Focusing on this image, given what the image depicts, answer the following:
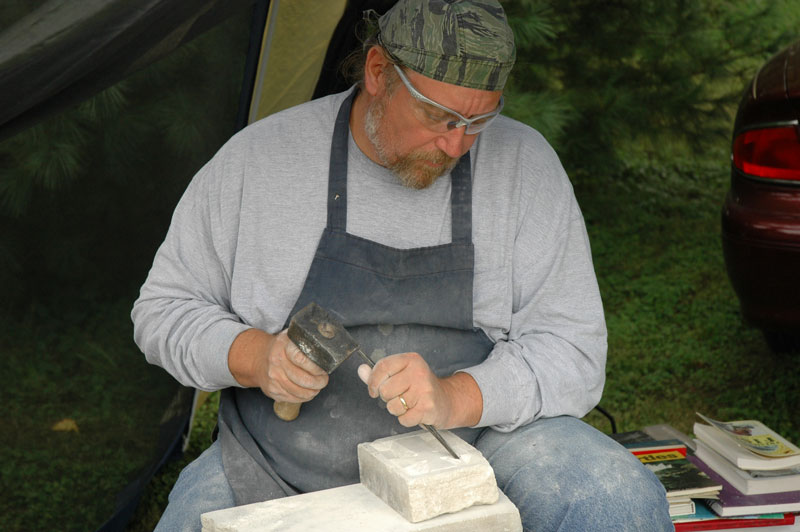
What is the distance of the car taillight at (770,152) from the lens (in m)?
2.68

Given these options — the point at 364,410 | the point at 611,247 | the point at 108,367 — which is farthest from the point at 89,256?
the point at 611,247

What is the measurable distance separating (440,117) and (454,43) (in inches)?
6.3

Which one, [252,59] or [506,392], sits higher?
[252,59]

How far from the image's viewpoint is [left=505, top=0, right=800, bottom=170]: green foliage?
458 cm

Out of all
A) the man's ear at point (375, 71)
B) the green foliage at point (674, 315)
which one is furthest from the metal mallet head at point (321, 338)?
the green foliage at point (674, 315)

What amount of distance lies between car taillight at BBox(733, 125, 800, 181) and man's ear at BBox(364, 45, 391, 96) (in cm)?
142

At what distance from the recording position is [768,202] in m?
2.71

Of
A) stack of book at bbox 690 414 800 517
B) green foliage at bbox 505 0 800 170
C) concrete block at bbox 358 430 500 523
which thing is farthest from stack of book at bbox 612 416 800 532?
green foliage at bbox 505 0 800 170

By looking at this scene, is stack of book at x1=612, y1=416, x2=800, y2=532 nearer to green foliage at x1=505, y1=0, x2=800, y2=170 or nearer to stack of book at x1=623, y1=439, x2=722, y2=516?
stack of book at x1=623, y1=439, x2=722, y2=516

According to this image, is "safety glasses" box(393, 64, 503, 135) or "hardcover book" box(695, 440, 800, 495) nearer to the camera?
"safety glasses" box(393, 64, 503, 135)

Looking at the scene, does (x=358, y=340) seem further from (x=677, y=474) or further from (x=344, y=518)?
(x=677, y=474)

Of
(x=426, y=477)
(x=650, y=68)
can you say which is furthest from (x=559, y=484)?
(x=650, y=68)

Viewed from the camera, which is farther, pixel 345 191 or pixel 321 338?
pixel 345 191

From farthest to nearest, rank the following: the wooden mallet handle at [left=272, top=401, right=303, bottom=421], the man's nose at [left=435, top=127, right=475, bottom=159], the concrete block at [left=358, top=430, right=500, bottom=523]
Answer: the man's nose at [left=435, top=127, right=475, bottom=159] < the wooden mallet handle at [left=272, top=401, right=303, bottom=421] < the concrete block at [left=358, top=430, right=500, bottom=523]
